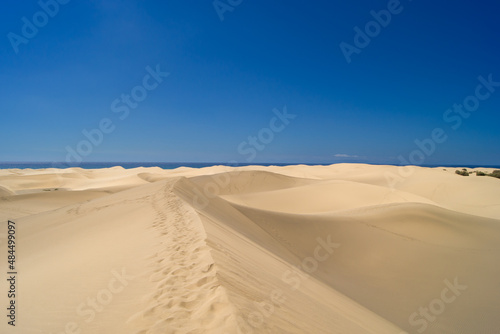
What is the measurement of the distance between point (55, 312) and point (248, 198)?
18.1m

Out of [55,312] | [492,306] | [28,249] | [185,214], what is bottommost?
[492,306]

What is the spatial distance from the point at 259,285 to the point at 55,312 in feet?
8.67

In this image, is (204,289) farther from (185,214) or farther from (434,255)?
(434,255)

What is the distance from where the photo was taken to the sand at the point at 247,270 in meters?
2.77

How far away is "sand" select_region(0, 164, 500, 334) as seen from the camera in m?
2.77

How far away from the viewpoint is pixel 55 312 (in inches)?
117

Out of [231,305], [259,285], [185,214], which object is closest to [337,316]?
[259,285]

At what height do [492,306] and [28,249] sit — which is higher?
[28,249]

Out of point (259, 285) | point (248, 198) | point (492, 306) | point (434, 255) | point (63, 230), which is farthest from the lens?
point (248, 198)

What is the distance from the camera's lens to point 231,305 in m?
2.58

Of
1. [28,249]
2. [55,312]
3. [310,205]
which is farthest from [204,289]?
[310,205]

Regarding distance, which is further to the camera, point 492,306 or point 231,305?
point 492,306

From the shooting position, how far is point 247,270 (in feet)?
13.2

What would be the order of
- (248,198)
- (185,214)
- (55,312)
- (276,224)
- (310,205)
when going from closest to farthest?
(55,312), (185,214), (276,224), (310,205), (248,198)
